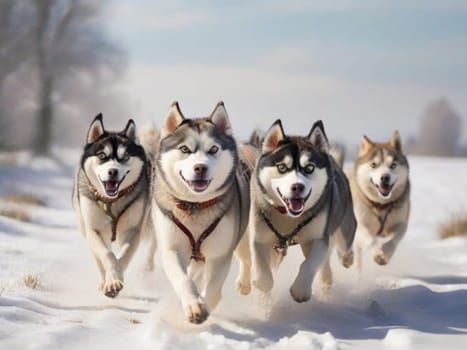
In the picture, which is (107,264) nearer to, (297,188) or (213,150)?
(213,150)

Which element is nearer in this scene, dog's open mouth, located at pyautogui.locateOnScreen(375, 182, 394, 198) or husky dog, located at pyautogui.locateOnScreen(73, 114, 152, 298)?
husky dog, located at pyautogui.locateOnScreen(73, 114, 152, 298)

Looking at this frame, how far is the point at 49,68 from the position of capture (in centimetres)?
2283

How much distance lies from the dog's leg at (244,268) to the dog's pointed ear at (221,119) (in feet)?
2.63

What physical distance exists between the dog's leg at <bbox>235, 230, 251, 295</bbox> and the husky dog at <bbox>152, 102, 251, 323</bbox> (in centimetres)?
55

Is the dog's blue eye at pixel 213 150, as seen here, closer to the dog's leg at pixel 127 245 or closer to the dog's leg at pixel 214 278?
the dog's leg at pixel 214 278

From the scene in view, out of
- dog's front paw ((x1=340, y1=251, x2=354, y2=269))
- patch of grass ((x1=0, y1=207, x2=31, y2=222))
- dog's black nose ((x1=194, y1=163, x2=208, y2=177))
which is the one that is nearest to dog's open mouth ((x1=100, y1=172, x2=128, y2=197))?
dog's black nose ((x1=194, y1=163, x2=208, y2=177))

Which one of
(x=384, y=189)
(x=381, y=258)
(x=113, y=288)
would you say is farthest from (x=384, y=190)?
(x=113, y=288)

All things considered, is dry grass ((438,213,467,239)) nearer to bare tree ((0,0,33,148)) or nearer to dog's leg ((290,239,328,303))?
dog's leg ((290,239,328,303))

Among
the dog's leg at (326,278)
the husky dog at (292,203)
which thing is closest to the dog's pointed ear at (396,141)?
the dog's leg at (326,278)

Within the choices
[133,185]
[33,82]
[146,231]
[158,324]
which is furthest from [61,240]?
[33,82]

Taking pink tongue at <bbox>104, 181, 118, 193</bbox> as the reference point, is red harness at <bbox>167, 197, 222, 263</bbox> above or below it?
below

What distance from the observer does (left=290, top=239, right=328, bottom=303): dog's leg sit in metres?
3.85

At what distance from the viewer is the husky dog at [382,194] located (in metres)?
6.02

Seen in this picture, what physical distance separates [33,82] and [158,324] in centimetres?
2051
